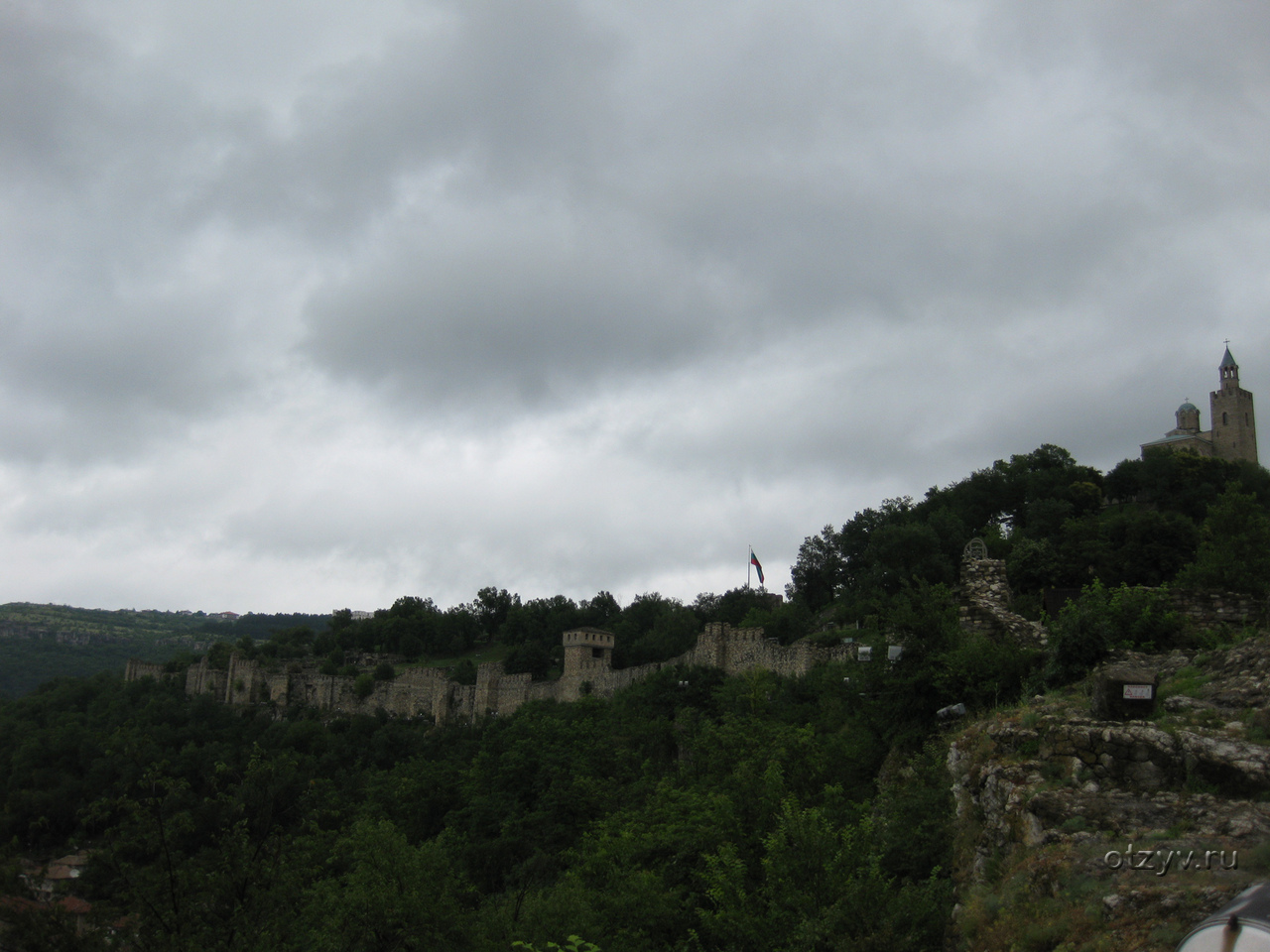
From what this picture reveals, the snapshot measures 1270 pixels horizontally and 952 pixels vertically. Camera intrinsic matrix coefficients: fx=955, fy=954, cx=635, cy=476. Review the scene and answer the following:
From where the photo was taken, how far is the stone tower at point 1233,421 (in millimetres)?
80250

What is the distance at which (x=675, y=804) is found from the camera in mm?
21172

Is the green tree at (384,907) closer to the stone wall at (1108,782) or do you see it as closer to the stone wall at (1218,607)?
the stone wall at (1108,782)

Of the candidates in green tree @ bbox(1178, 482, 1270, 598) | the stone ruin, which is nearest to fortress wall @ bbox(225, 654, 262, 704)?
green tree @ bbox(1178, 482, 1270, 598)

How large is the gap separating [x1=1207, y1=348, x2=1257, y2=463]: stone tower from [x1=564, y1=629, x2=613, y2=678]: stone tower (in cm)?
5395

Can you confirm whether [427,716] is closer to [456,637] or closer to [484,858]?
[456,637]

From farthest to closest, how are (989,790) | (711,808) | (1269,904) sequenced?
(711,808), (989,790), (1269,904)

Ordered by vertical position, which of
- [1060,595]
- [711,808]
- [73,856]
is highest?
[1060,595]

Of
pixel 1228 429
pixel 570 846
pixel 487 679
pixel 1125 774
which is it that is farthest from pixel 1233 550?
pixel 1228 429

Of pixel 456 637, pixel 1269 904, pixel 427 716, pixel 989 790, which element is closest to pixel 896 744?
pixel 989 790

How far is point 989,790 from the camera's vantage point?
32.9 feet

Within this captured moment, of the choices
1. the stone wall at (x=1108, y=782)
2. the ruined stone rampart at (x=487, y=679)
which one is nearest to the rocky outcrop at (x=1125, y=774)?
the stone wall at (x=1108, y=782)

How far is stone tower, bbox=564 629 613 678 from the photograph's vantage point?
59375mm

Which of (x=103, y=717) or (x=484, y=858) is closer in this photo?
(x=484, y=858)

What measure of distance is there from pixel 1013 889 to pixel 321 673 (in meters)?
79.7
